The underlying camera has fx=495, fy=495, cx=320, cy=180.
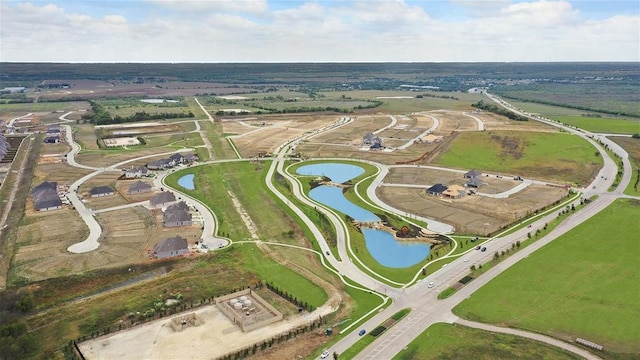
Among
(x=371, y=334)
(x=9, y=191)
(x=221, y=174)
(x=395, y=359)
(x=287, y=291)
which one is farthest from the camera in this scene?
(x=221, y=174)

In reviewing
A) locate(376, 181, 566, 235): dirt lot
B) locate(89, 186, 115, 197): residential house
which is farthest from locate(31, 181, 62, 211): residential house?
locate(376, 181, 566, 235): dirt lot

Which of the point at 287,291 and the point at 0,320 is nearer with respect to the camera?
the point at 0,320

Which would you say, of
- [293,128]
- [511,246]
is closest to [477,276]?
[511,246]

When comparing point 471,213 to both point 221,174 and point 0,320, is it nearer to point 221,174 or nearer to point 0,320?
point 221,174

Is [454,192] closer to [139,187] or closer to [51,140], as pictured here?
[139,187]

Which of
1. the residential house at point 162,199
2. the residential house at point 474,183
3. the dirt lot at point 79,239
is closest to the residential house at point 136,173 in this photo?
the residential house at point 162,199

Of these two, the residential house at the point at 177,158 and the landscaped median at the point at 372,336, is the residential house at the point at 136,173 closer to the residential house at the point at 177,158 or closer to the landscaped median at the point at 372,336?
the residential house at the point at 177,158
